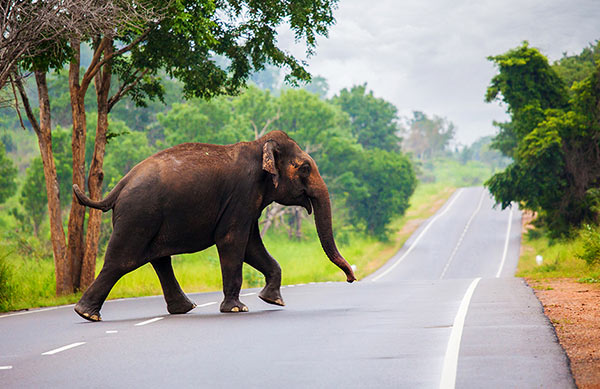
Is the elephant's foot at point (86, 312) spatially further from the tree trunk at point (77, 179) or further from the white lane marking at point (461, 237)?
the white lane marking at point (461, 237)

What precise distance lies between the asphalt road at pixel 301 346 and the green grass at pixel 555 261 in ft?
26.0

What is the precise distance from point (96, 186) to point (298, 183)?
794 cm

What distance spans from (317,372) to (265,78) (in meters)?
161

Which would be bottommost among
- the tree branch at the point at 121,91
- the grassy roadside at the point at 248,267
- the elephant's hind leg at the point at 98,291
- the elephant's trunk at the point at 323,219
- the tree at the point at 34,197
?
the grassy roadside at the point at 248,267

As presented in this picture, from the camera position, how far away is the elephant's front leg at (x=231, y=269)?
1212 cm

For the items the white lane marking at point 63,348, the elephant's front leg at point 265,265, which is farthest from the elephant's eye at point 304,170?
the white lane marking at point 63,348

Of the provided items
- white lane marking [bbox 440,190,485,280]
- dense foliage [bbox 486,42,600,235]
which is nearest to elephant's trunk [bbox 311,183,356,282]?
dense foliage [bbox 486,42,600,235]

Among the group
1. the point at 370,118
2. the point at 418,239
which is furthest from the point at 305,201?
the point at 370,118

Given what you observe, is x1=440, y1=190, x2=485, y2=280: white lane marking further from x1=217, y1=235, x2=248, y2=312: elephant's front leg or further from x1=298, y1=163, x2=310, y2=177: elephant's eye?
x1=217, y1=235, x2=248, y2=312: elephant's front leg

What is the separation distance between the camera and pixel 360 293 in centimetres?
1741

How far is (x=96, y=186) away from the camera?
63.5 ft

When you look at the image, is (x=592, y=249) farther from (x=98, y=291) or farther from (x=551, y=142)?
(x=98, y=291)

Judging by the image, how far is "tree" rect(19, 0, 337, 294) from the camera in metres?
17.1

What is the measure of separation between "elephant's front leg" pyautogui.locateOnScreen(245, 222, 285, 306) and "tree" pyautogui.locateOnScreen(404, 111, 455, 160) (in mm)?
162061
